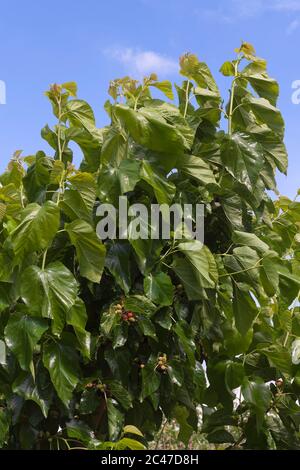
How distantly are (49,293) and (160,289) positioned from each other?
0.25m

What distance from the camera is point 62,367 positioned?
142cm

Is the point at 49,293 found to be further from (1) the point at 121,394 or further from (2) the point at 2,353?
(1) the point at 121,394

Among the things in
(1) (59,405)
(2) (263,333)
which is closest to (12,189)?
(1) (59,405)

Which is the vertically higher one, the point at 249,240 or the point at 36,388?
the point at 249,240

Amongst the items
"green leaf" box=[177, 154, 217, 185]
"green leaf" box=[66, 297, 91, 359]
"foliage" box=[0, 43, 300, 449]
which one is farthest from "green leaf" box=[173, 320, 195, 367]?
"green leaf" box=[177, 154, 217, 185]

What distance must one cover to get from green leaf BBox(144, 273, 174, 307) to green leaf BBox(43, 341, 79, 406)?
207mm

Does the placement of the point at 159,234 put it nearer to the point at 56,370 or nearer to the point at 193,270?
the point at 193,270

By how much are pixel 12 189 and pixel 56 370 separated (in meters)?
0.46

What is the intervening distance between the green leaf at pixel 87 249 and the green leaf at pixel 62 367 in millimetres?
163

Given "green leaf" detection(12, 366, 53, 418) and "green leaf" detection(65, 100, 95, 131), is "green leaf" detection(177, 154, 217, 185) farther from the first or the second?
"green leaf" detection(12, 366, 53, 418)

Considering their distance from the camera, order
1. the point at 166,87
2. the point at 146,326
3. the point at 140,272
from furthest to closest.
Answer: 1. the point at 166,87
2. the point at 140,272
3. the point at 146,326

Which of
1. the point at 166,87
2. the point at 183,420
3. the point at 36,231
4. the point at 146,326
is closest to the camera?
the point at 36,231

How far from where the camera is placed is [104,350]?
1.54 m

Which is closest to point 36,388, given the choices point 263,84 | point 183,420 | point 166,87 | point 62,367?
point 62,367
